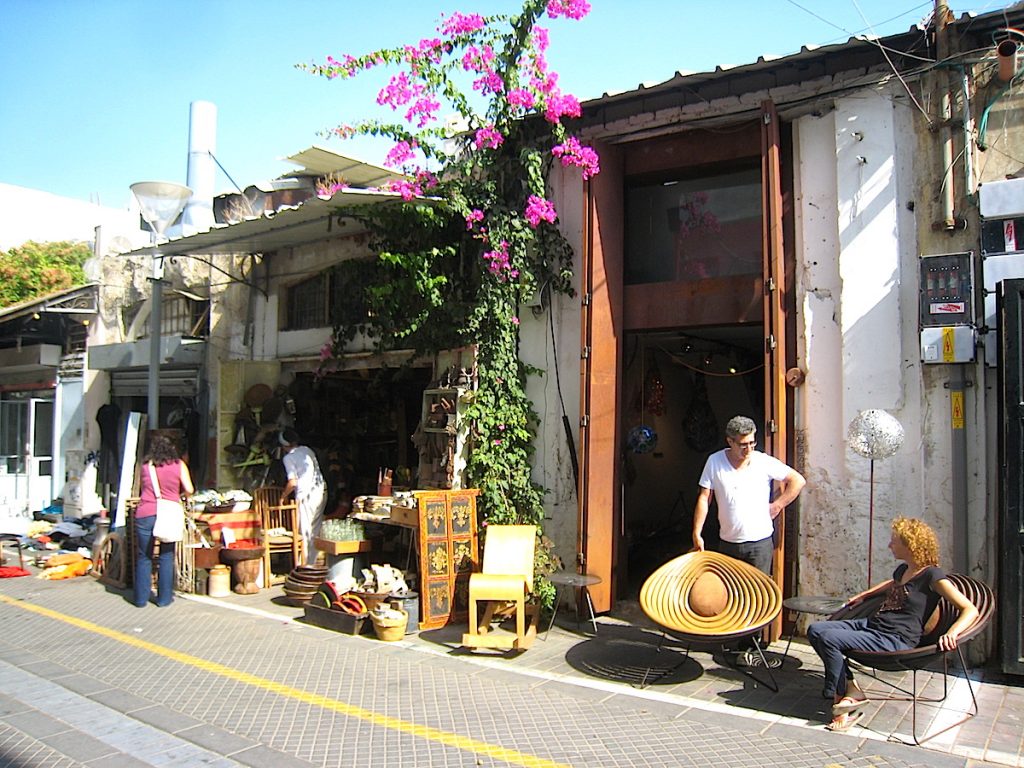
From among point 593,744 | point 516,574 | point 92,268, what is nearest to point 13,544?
point 92,268

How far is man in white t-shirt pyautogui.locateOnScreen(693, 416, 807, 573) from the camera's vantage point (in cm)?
605

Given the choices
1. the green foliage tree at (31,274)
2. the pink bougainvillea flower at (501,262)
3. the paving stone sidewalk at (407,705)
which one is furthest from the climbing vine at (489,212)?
the green foliage tree at (31,274)

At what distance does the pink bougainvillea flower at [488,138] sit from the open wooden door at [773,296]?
106 inches

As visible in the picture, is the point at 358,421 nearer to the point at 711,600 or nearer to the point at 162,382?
the point at 162,382

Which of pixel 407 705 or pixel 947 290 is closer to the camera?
pixel 407 705

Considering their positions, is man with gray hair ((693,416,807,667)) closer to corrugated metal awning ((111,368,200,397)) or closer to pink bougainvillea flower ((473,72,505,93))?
pink bougainvillea flower ((473,72,505,93))

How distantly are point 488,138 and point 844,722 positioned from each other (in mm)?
6150

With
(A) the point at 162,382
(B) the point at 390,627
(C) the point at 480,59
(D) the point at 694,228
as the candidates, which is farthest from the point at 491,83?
(A) the point at 162,382

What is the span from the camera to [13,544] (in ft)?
36.3

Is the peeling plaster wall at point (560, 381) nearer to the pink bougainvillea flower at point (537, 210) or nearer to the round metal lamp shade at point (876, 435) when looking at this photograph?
the pink bougainvillea flower at point (537, 210)

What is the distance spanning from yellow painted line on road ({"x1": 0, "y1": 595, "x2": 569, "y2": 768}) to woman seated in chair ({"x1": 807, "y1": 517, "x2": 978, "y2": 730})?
184 cm

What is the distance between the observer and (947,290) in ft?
19.8

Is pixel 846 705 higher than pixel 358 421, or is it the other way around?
pixel 358 421

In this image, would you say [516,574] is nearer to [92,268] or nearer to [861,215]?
[861,215]
